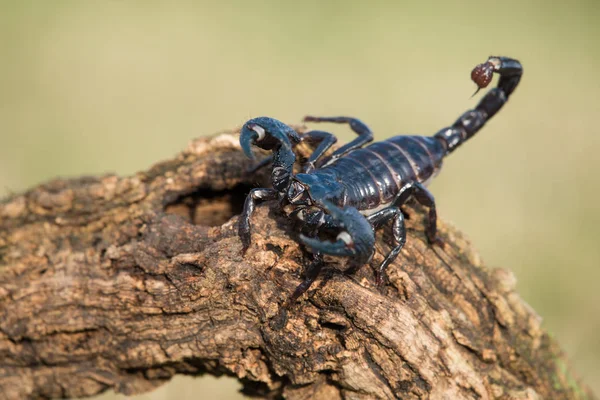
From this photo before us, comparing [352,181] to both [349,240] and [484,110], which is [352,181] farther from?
[484,110]

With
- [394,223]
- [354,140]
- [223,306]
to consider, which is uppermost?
[354,140]

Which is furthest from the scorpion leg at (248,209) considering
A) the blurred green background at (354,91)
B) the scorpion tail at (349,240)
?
the blurred green background at (354,91)

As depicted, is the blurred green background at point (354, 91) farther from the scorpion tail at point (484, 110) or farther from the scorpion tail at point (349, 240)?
the scorpion tail at point (349, 240)

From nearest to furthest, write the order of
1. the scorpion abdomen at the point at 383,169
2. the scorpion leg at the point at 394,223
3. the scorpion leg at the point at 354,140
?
the scorpion leg at the point at 394,223, the scorpion abdomen at the point at 383,169, the scorpion leg at the point at 354,140

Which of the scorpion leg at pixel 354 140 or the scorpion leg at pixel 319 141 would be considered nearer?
the scorpion leg at pixel 319 141

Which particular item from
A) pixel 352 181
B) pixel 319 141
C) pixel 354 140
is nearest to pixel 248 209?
pixel 352 181

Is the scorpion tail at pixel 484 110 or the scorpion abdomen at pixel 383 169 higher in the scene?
the scorpion tail at pixel 484 110

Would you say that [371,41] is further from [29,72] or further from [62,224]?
[62,224]
